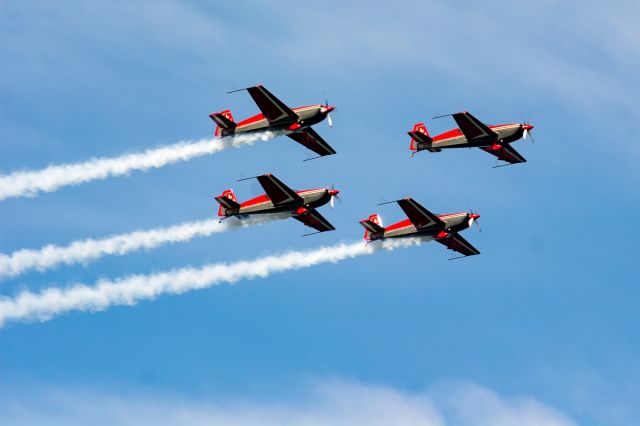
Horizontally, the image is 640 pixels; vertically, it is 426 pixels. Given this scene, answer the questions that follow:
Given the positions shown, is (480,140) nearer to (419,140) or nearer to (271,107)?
(419,140)

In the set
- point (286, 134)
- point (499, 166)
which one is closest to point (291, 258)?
point (286, 134)

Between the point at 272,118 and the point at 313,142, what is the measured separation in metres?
6.98

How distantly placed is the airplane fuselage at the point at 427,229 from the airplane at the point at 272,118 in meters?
10.5

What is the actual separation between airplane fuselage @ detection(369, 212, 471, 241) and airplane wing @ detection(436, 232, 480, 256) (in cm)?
428

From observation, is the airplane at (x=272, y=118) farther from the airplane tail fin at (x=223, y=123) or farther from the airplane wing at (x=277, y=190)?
the airplane wing at (x=277, y=190)

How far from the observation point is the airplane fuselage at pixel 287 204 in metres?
98.4

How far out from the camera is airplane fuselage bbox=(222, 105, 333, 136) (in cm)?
9912

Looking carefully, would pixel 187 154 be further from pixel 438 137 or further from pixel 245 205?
pixel 438 137

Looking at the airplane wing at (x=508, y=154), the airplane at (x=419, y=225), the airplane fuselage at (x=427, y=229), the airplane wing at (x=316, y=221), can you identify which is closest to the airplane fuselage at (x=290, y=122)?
the airplane wing at (x=316, y=221)

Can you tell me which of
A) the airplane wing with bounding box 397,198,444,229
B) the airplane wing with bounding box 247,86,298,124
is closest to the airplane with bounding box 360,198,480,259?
the airplane wing with bounding box 397,198,444,229

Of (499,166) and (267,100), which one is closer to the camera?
(267,100)

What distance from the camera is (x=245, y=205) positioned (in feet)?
333

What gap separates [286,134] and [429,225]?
13.5m

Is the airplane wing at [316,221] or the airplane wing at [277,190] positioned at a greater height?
the airplane wing at [316,221]
